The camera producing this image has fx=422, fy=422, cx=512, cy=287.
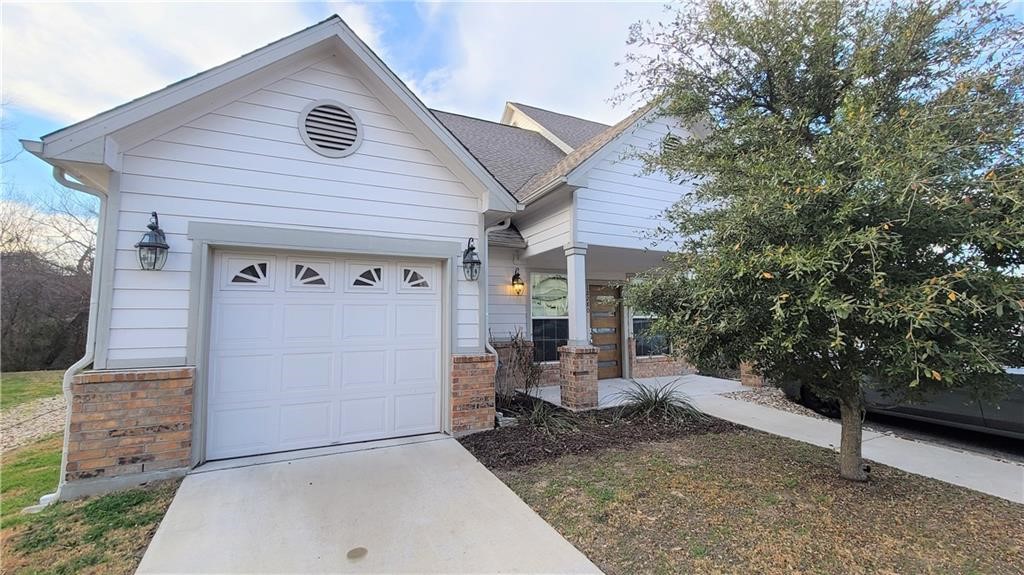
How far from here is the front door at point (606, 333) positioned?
991 centimetres

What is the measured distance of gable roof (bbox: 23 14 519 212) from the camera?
149 inches

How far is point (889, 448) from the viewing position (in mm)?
5051

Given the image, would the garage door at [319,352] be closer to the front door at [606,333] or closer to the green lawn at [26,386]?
the front door at [606,333]

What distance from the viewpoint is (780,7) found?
151 inches

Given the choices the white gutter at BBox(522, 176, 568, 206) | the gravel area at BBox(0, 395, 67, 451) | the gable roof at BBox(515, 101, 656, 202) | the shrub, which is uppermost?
the gable roof at BBox(515, 101, 656, 202)

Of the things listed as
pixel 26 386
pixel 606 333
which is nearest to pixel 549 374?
pixel 606 333

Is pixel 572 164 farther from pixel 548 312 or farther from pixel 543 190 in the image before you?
pixel 548 312

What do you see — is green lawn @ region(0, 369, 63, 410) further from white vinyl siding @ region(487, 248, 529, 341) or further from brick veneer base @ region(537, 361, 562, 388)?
brick veneer base @ region(537, 361, 562, 388)

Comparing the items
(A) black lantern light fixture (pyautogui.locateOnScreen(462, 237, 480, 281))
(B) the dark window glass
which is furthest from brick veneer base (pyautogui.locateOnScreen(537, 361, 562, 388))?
Answer: (A) black lantern light fixture (pyautogui.locateOnScreen(462, 237, 480, 281))

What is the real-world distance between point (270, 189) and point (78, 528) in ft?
10.9

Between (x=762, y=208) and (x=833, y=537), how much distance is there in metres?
2.41

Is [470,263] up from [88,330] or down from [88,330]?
up

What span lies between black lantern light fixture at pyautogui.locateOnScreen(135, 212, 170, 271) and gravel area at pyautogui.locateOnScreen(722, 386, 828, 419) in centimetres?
878

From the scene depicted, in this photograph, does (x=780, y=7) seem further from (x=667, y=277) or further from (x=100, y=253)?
(x=100, y=253)
